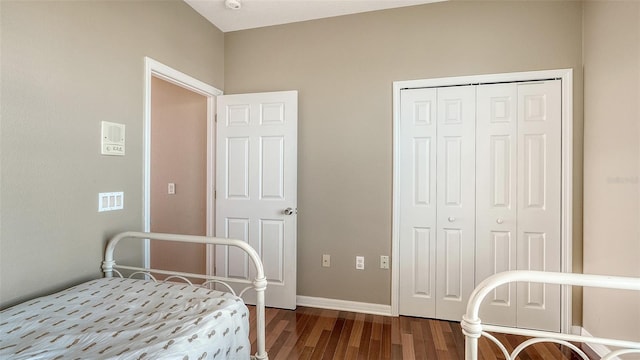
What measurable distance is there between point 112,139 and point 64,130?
0.87 feet

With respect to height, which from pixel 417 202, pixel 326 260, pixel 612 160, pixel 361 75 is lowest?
pixel 326 260

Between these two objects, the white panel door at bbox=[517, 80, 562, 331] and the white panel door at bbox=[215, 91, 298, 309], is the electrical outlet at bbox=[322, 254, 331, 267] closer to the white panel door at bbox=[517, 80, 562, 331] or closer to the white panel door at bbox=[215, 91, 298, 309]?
the white panel door at bbox=[215, 91, 298, 309]

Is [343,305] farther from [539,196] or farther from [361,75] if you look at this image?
[361,75]

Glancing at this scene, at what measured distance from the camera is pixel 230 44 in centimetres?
285

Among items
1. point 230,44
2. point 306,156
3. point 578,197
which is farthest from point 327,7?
point 578,197

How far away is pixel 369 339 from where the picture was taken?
2.08 m

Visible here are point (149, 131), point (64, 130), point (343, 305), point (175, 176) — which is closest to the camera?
point (64, 130)

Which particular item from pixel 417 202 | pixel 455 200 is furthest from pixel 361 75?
pixel 455 200

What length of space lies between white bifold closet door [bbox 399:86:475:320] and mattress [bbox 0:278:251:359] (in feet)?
5.20

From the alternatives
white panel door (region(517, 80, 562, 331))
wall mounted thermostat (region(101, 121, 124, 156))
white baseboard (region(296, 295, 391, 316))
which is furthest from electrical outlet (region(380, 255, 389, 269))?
wall mounted thermostat (region(101, 121, 124, 156))

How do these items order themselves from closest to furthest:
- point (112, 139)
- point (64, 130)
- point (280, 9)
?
point (64, 130)
point (112, 139)
point (280, 9)

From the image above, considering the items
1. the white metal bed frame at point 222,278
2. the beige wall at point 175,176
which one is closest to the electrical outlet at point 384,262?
the white metal bed frame at point 222,278

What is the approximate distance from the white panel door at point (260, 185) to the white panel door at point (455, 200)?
124 cm

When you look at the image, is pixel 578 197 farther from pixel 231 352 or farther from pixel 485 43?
pixel 231 352
